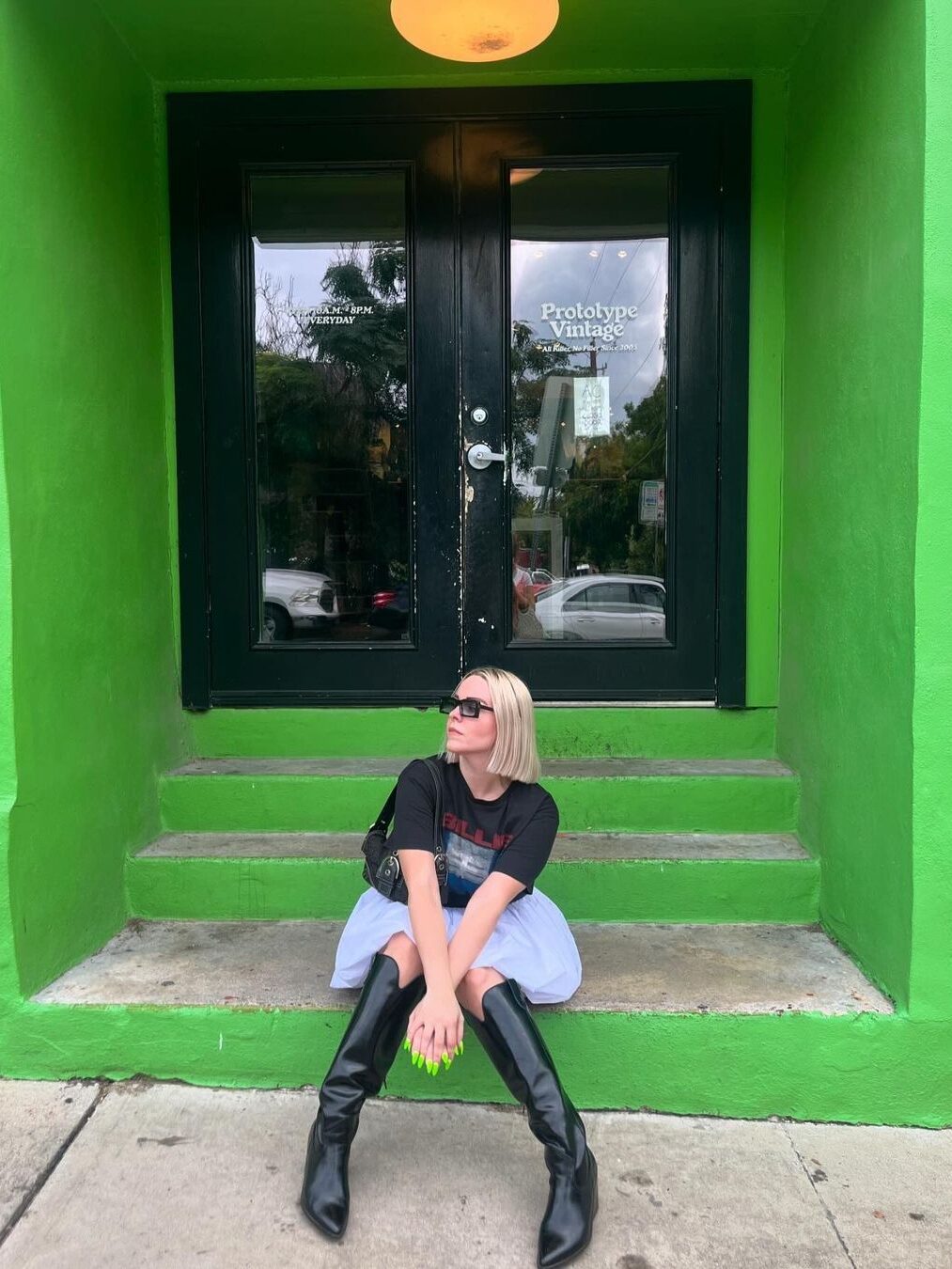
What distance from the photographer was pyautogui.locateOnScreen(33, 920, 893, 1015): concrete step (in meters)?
2.79

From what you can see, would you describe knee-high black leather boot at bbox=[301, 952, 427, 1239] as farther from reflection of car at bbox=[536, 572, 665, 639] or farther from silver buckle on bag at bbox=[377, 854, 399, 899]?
reflection of car at bbox=[536, 572, 665, 639]

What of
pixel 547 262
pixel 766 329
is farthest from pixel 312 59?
pixel 766 329

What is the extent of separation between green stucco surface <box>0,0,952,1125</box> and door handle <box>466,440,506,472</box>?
3.34ft

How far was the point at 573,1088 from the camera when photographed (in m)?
2.75

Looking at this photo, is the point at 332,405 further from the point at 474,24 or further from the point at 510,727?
the point at 510,727

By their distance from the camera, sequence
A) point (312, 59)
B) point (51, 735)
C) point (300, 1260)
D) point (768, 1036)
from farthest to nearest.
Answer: point (312, 59) → point (51, 735) → point (768, 1036) → point (300, 1260)

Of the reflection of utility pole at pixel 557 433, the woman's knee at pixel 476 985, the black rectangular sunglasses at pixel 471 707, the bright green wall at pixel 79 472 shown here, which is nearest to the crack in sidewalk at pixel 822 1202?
the woman's knee at pixel 476 985

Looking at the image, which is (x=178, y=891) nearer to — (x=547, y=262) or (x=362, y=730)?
(x=362, y=730)

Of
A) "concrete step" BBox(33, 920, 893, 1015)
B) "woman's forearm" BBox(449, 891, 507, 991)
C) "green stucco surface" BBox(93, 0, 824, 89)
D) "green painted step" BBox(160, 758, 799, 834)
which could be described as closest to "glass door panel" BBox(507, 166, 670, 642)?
"green stucco surface" BBox(93, 0, 824, 89)

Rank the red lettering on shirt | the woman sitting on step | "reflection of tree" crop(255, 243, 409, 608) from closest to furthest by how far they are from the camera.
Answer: the woman sitting on step, the red lettering on shirt, "reflection of tree" crop(255, 243, 409, 608)

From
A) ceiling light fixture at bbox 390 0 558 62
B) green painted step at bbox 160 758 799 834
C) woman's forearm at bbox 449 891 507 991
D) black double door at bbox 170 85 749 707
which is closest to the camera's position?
woman's forearm at bbox 449 891 507 991

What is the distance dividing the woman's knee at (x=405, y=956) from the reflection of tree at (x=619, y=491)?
194 centimetres

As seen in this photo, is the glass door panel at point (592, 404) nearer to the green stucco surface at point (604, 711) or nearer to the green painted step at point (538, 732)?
the green painted step at point (538, 732)

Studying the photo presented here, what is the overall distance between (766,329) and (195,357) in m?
2.22
